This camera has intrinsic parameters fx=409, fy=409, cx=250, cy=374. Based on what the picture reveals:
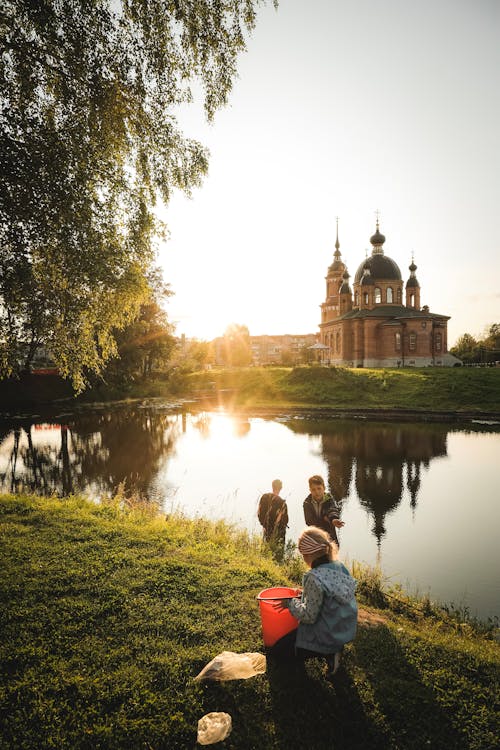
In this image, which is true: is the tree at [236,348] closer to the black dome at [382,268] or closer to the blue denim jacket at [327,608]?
the black dome at [382,268]

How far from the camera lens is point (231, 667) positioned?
3.90m

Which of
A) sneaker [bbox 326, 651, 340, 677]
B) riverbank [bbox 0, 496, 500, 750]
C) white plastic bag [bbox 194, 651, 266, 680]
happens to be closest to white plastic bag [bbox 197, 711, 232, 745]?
riverbank [bbox 0, 496, 500, 750]

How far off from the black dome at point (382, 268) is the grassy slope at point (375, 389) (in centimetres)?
1981

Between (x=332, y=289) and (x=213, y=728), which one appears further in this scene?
(x=332, y=289)

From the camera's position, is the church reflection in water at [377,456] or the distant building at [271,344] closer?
the church reflection in water at [377,456]

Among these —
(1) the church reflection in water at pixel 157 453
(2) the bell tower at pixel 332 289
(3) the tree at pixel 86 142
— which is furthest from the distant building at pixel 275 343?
(3) the tree at pixel 86 142

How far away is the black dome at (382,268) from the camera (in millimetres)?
59750

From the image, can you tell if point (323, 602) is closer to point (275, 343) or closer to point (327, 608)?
point (327, 608)

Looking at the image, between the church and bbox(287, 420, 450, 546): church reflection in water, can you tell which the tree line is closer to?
the church

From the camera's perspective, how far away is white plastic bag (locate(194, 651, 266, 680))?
3.84 metres

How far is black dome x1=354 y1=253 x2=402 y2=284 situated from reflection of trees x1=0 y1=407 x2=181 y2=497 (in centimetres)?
4231

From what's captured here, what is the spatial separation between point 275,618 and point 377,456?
1573 cm

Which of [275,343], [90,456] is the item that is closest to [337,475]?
[90,456]

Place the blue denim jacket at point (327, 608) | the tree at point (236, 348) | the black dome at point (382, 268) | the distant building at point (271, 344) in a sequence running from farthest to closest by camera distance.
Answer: the distant building at point (271, 344), the tree at point (236, 348), the black dome at point (382, 268), the blue denim jacket at point (327, 608)
